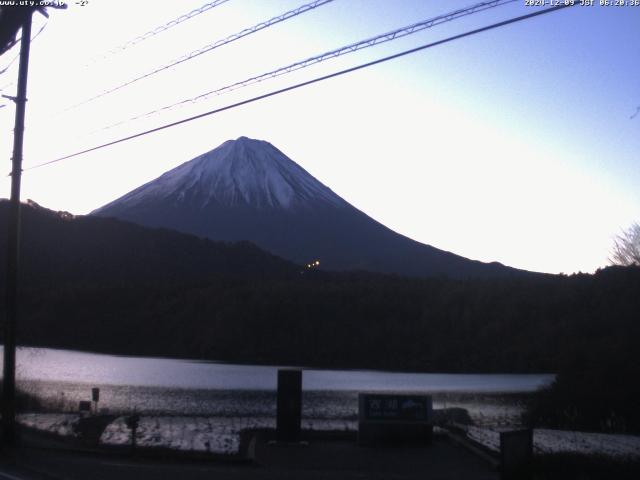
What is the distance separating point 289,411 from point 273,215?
4190 inches

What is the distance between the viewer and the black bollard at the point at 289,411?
16.8 metres

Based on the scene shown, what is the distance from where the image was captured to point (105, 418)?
19281 millimetres

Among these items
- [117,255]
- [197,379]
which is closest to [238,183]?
[117,255]

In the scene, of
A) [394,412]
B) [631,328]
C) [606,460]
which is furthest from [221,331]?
[606,460]

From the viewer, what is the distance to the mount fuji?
109500mm

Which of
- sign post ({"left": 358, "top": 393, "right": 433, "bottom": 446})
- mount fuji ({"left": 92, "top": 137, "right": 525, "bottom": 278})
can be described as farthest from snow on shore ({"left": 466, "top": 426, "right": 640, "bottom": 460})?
mount fuji ({"left": 92, "top": 137, "right": 525, "bottom": 278})

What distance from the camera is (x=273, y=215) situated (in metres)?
123

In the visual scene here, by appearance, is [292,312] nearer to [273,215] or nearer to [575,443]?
[575,443]

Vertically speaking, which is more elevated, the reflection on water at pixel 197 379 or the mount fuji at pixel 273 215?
the mount fuji at pixel 273 215

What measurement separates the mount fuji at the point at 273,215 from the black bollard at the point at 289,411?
271 ft

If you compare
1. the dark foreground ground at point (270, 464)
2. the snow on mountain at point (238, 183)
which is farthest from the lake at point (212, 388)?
the snow on mountain at point (238, 183)

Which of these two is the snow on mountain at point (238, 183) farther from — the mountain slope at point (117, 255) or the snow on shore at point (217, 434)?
the snow on shore at point (217, 434)

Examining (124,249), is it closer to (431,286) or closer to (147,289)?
(147,289)

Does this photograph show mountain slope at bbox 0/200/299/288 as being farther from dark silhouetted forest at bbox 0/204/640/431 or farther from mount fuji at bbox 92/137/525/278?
mount fuji at bbox 92/137/525/278
